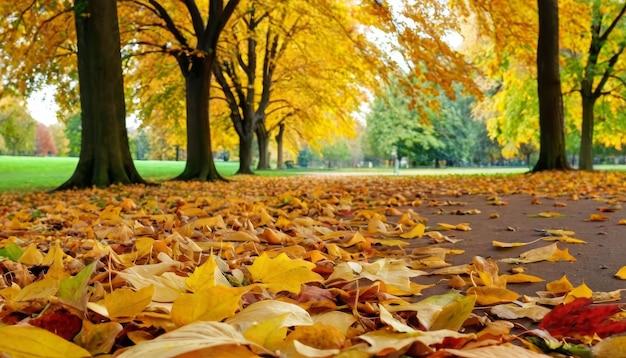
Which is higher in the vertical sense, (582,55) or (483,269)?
(582,55)

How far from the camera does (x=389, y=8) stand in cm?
921

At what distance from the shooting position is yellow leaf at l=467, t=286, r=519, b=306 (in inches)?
54.9

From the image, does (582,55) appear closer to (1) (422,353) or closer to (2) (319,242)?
(2) (319,242)

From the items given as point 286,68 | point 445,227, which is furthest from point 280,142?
point 445,227

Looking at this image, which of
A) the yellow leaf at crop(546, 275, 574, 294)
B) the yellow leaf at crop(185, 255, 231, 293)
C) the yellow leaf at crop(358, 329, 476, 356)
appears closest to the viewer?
the yellow leaf at crop(358, 329, 476, 356)

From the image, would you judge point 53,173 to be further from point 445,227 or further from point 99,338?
point 99,338

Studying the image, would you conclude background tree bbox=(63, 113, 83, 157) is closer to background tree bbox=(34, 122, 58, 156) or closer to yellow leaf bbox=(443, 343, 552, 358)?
background tree bbox=(34, 122, 58, 156)

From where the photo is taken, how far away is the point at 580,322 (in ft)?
3.61

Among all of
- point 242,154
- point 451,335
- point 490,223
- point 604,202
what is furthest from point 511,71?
point 451,335

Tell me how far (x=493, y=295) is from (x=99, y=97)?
805cm

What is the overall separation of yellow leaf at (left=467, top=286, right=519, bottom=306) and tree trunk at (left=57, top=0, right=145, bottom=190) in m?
7.68

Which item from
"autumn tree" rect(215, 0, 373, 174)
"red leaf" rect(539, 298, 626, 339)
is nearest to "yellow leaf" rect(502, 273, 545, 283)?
"red leaf" rect(539, 298, 626, 339)

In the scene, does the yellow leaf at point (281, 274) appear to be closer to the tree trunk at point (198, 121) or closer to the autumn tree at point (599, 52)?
the tree trunk at point (198, 121)

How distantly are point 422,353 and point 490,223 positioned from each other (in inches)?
107
